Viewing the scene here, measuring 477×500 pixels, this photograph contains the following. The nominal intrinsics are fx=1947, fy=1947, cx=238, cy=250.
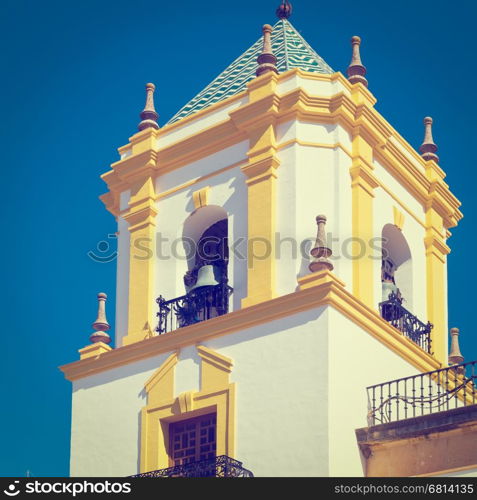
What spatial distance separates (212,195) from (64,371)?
12.5 ft

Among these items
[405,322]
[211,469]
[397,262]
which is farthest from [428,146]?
[211,469]

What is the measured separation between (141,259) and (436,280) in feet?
16.8

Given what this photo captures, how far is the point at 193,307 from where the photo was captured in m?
31.4

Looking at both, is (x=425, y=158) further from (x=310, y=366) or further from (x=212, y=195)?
(x=310, y=366)

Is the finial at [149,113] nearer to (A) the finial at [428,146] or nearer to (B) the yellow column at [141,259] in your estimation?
(B) the yellow column at [141,259]

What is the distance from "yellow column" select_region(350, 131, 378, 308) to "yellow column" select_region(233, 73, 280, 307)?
4.41 feet

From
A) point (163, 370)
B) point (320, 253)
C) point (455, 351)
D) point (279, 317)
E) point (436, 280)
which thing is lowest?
point (163, 370)

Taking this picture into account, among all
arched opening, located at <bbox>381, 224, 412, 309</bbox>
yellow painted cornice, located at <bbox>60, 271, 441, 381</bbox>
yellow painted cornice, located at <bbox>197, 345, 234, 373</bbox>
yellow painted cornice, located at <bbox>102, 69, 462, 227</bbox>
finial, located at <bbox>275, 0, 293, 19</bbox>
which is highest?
finial, located at <bbox>275, 0, 293, 19</bbox>

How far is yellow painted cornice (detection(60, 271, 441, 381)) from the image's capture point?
29.5 meters

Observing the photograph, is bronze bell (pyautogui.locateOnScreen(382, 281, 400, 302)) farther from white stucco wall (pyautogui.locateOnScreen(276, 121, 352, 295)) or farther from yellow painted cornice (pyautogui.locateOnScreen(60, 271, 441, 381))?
white stucco wall (pyautogui.locateOnScreen(276, 121, 352, 295))

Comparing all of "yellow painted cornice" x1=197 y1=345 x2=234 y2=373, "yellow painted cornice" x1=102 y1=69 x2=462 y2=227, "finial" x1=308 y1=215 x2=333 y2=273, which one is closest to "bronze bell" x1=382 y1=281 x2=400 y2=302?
"yellow painted cornice" x1=102 y1=69 x2=462 y2=227

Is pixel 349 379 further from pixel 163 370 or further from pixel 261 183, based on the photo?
pixel 261 183

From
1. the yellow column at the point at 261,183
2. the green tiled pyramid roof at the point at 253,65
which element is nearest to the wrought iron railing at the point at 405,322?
the yellow column at the point at 261,183
